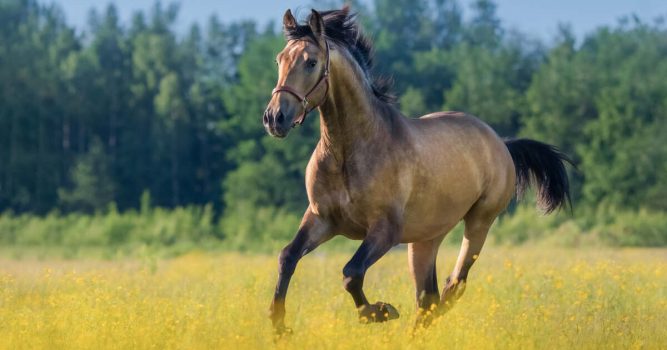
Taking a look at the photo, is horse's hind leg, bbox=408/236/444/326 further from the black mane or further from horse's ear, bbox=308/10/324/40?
horse's ear, bbox=308/10/324/40

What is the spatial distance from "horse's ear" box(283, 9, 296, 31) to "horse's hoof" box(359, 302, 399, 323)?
2.14m

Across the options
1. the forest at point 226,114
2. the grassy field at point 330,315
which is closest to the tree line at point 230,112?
the forest at point 226,114

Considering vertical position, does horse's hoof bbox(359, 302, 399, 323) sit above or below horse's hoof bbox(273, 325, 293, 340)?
above

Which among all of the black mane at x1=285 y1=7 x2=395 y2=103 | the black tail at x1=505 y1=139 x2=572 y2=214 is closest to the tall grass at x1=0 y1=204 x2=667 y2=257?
the black tail at x1=505 y1=139 x2=572 y2=214

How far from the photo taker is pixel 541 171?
11.0 m

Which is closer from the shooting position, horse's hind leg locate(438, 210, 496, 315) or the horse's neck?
the horse's neck

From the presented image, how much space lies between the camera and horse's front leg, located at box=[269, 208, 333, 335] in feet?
25.3

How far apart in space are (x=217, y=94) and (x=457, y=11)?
39123mm

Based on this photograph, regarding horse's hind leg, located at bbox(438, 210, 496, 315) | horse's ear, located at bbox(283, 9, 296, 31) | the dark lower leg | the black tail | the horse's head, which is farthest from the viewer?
the black tail

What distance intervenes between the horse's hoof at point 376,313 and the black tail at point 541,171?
3.38 metres

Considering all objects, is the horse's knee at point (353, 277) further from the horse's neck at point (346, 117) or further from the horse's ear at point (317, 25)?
the horse's ear at point (317, 25)

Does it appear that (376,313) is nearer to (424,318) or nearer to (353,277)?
(353,277)

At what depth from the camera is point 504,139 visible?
11000mm

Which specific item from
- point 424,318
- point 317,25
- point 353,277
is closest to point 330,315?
point 424,318
